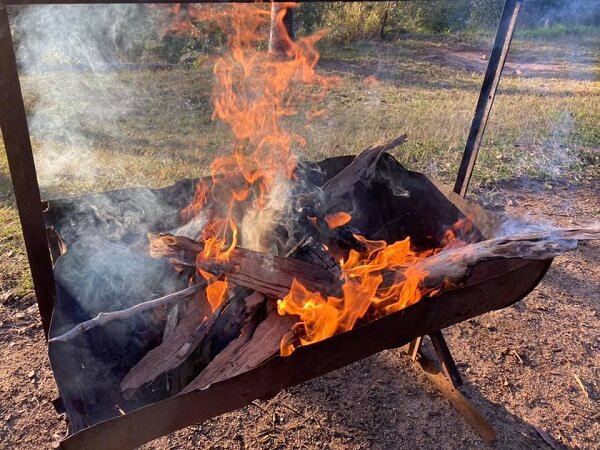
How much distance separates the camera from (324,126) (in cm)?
707

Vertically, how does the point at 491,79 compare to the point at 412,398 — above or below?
above

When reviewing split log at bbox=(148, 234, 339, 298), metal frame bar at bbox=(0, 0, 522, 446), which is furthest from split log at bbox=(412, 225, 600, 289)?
metal frame bar at bbox=(0, 0, 522, 446)

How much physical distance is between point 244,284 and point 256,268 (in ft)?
0.31

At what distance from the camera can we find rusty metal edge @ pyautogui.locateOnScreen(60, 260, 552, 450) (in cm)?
154

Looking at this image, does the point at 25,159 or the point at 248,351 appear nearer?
the point at 25,159

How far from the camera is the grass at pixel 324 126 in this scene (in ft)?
18.2

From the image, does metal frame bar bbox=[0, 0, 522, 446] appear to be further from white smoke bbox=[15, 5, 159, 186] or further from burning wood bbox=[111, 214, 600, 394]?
white smoke bbox=[15, 5, 159, 186]

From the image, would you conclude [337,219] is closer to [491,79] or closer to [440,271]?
[440,271]

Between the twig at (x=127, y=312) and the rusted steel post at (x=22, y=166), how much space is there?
313 millimetres

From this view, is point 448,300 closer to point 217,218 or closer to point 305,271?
point 305,271

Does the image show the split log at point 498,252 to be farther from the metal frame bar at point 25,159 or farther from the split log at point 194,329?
the metal frame bar at point 25,159

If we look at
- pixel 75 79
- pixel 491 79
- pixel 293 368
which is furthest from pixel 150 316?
pixel 75 79

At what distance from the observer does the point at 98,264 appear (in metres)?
2.30

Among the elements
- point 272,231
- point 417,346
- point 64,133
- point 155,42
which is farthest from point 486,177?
point 155,42
